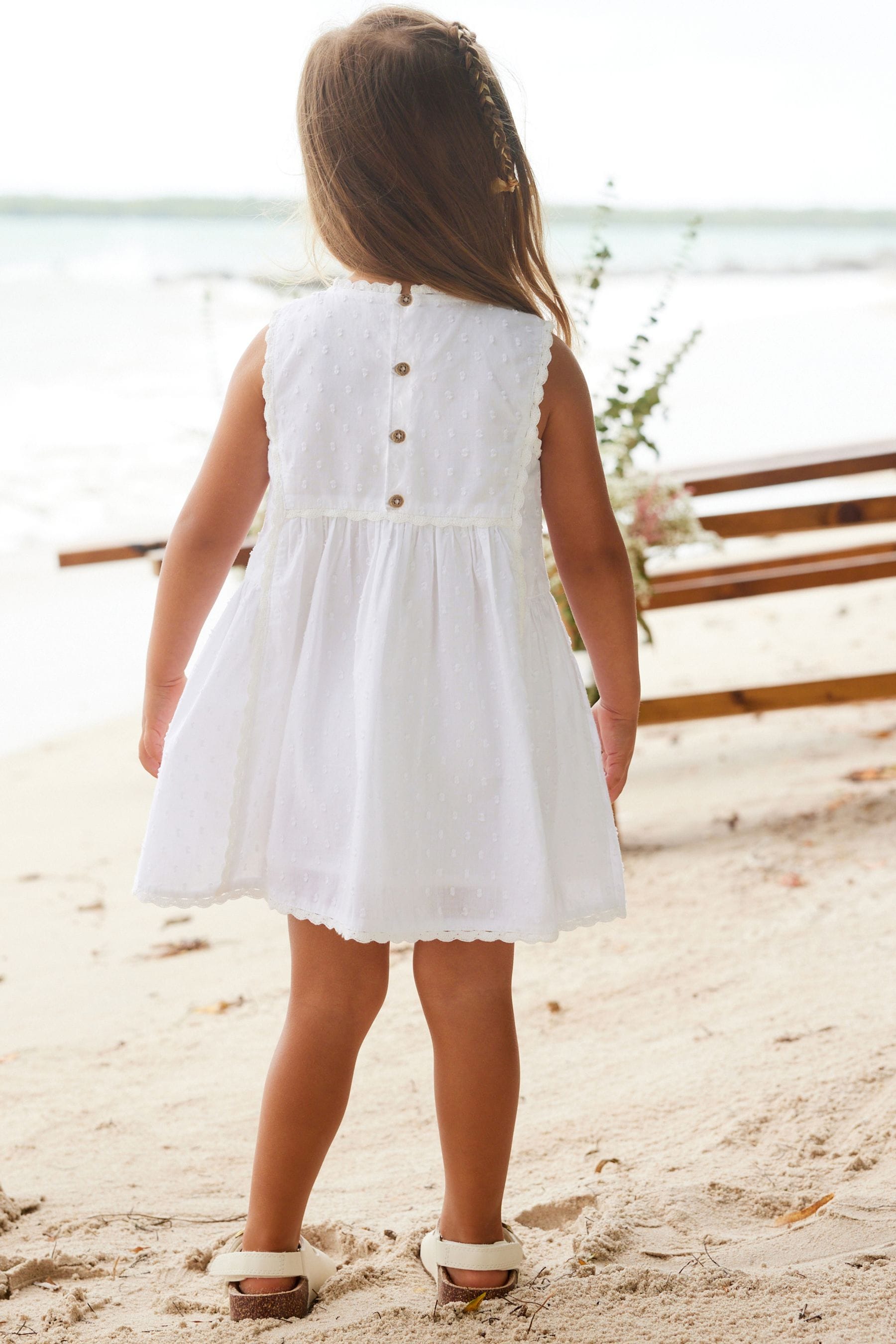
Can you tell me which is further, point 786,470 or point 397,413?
point 786,470

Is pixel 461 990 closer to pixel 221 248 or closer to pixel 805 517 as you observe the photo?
pixel 805 517

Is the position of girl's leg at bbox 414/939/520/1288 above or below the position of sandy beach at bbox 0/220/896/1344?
above

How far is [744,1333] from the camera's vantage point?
48.9 inches

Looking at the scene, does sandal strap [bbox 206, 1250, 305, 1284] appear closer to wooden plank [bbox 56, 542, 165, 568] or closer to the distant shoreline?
wooden plank [bbox 56, 542, 165, 568]

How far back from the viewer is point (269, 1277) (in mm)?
1372

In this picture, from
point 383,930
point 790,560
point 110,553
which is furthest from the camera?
point 790,560

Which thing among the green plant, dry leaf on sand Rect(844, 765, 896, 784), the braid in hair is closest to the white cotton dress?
the braid in hair

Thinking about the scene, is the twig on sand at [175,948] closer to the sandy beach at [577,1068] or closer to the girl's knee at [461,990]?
the sandy beach at [577,1068]

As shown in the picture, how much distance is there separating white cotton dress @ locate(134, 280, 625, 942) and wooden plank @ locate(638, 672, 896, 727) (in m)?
1.98

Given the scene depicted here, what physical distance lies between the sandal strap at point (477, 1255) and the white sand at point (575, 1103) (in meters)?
0.05

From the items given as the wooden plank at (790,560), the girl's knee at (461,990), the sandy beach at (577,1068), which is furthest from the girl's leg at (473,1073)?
the wooden plank at (790,560)

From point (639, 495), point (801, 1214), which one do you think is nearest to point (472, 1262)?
point (801, 1214)

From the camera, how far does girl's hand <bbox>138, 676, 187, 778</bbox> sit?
1.45 m

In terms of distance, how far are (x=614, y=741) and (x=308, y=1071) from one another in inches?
22.3
